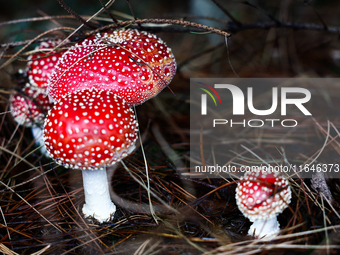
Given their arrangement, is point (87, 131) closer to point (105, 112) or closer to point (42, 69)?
point (105, 112)

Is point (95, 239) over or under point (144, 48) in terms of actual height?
under

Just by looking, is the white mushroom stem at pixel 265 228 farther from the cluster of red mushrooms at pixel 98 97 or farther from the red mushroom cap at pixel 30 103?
the red mushroom cap at pixel 30 103

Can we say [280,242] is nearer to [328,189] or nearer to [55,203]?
[328,189]

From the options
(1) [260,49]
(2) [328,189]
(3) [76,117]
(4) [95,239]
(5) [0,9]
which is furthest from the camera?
(5) [0,9]

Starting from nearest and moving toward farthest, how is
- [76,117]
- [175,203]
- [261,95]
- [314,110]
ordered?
[76,117], [175,203], [314,110], [261,95]

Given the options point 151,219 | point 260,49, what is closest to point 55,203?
point 151,219

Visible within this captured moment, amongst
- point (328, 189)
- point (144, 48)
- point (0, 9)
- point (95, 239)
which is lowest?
point (95, 239)

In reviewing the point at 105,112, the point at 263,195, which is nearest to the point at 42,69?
the point at 105,112
